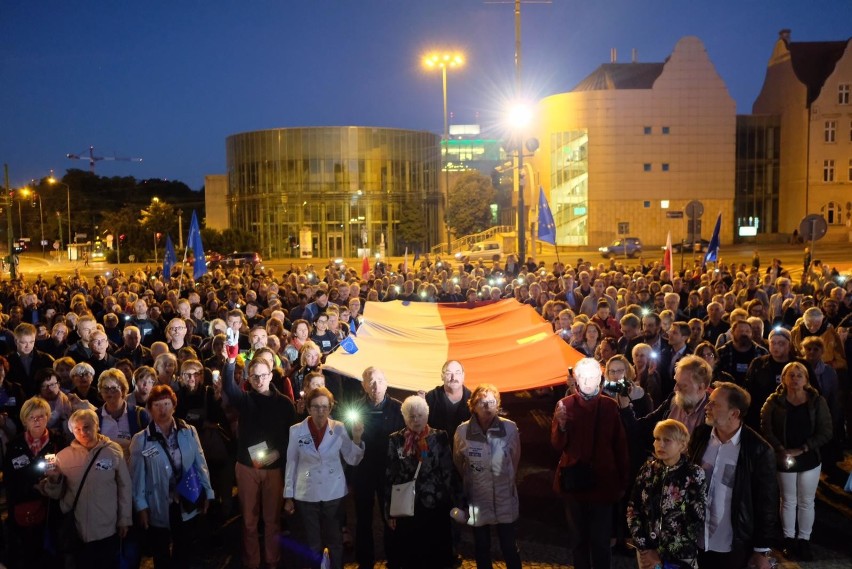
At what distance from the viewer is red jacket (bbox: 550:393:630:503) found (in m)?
5.49

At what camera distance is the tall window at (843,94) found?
6022 cm

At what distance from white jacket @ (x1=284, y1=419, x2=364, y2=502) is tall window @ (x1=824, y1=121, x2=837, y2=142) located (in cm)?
6503

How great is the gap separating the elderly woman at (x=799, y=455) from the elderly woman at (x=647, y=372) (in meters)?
1.44

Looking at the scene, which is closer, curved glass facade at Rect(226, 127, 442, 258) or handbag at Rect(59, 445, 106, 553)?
handbag at Rect(59, 445, 106, 553)

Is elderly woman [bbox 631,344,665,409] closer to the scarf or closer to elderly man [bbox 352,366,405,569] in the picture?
elderly man [bbox 352,366,405,569]

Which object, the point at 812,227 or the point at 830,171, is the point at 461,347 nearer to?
the point at 812,227

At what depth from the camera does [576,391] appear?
579cm

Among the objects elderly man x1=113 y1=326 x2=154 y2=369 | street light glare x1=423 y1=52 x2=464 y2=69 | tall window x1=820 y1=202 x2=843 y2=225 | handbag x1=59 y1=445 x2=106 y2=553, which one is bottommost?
handbag x1=59 y1=445 x2=106 y2=553

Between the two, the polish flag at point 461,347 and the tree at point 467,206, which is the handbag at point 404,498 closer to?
the polish flag at point 461,347

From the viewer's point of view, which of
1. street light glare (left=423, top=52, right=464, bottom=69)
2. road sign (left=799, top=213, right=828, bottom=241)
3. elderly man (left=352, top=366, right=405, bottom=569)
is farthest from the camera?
street light glare (left=423, top=52, right=464, bottom=69)

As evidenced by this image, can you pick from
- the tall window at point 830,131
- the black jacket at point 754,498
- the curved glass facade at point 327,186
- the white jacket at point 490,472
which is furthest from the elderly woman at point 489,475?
the tall window at point 830,131

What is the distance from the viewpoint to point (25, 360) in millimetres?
8922

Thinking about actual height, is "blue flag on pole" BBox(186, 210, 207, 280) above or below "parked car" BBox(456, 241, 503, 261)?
above

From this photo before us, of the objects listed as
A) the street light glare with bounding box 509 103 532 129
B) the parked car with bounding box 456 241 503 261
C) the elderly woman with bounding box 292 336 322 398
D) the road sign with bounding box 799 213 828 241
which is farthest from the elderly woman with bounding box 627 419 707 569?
the parked car with bounding box 456 241 503 261
